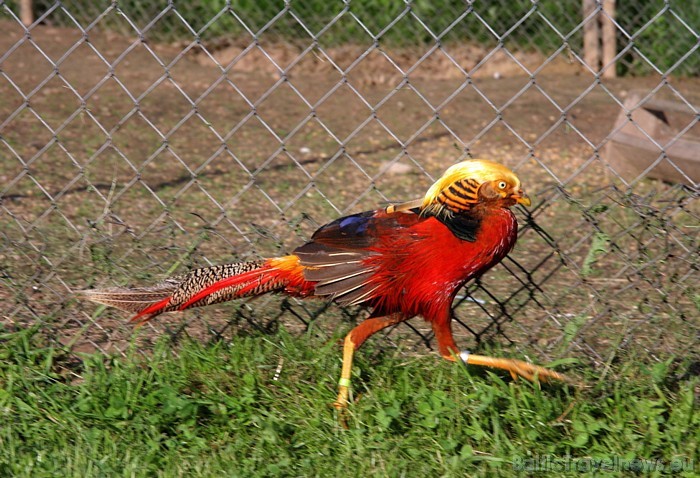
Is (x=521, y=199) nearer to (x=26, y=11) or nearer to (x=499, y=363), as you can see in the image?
(x=499, y=363)

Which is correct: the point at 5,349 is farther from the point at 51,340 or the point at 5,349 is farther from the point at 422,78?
the point at 422,78

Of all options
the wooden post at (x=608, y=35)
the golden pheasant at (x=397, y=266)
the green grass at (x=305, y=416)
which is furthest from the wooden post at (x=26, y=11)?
the golden pheasant at (x=397, y=266)

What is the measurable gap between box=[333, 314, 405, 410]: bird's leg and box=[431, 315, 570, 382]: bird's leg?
0.12 metres

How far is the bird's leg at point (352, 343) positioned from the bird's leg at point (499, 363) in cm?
12

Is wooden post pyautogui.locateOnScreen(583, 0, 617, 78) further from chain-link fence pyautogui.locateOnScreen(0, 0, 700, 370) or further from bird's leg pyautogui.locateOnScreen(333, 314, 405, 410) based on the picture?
bird's leg pyautogui.locateOnScreen(333, 314, 405, 410)

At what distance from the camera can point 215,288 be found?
7.81 ft

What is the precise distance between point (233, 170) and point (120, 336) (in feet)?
7.94

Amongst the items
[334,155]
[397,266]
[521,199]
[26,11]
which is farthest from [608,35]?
[397,266]

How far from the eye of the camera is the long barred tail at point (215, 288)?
2.38 metres

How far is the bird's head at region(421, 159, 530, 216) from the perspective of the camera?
2.25m

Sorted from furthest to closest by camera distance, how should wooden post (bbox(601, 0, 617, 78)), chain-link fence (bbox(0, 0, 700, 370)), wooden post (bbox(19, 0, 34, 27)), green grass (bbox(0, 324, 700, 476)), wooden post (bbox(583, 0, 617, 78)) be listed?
wooden post (bbox(19, 0, 34, 27)), wooden post (bbox(583, 0, 617, 78)), wooden post (bbox(601, 0, 617, 78)), chain-link fence (bbox(0, 0, 700, 370)), green grass (bbox(0, 324, 700, 476))

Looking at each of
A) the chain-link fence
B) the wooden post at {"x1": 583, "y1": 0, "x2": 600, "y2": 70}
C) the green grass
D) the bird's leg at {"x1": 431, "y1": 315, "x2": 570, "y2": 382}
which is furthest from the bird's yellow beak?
the wooden post at {"x1": 583, "y1": 0, "x2": 600, "y2": 70}

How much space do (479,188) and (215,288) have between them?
0.76 meters

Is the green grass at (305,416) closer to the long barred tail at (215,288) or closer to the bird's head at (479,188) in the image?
the long barred tail at (215,288)
